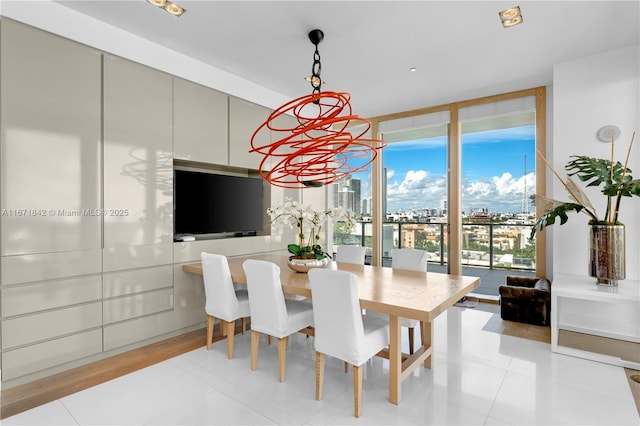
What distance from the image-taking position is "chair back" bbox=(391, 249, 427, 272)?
3387 millimetres

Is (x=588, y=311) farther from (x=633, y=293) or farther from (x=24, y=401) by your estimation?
(x=24, y=401)


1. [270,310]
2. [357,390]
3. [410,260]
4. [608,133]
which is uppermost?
[608,133]

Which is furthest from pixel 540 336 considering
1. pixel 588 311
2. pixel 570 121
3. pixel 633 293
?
pixel 570 121

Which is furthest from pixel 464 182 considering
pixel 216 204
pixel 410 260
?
pixel 216 204

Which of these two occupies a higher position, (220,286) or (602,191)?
(602,191)

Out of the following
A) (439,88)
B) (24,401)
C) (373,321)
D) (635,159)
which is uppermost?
(439,88)

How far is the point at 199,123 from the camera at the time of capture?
3744mm

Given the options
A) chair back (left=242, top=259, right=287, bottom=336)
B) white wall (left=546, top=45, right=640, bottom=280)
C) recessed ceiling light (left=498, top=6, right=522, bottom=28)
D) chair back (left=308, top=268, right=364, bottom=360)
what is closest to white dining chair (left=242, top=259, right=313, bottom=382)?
chair back (left=242, top=259, right=287, bottom=336)

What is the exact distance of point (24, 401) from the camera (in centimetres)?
233

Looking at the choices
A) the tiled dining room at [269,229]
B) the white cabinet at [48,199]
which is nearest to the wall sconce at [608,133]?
the tiled dining room at [269,229]

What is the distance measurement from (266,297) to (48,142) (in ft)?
6.82

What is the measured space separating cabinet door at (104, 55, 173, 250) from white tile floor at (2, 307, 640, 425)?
1.25m

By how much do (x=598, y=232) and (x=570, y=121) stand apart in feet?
4.52

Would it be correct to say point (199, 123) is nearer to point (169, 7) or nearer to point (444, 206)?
point (169, 7)
